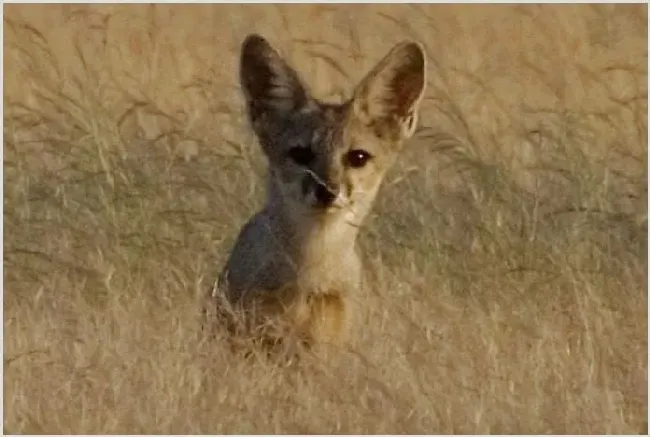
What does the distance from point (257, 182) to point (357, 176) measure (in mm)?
1662

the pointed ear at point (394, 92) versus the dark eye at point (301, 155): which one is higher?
the pointed ear at point (394, 92)

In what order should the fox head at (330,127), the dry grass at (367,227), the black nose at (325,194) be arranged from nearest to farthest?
1. the dry grass at (367,227)
2. the black nose at (325,194)
3. the fox head at (330,127)

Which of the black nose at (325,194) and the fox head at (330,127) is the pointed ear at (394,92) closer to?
the fox head at (330,127)

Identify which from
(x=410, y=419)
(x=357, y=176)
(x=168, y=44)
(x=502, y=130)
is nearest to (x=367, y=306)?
(x=357, y=176)

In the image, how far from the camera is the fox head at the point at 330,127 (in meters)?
6.18

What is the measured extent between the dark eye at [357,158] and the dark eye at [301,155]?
13cm

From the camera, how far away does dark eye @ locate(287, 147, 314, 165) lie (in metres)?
6.23

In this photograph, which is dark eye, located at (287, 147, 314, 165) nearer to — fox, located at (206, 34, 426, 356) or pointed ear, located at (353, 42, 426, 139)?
fox, located at (206, 34, 426, 356)

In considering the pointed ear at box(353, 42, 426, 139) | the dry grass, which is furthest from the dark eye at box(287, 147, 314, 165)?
the dry grass

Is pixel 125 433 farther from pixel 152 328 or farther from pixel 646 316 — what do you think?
pixel 646 316

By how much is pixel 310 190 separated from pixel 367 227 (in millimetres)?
1482

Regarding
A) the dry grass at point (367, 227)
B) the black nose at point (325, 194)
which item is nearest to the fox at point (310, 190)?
the black nose at point (325, 194)

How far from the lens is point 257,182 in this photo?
25.7 ft

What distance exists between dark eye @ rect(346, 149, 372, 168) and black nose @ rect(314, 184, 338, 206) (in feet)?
0.72
